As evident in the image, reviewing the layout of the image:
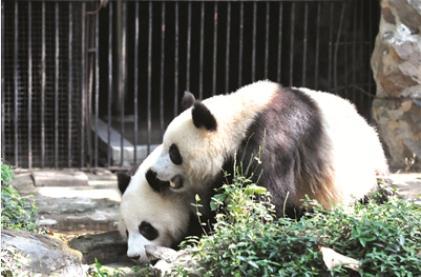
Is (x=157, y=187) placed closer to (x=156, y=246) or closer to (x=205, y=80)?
(x=156, y=246)

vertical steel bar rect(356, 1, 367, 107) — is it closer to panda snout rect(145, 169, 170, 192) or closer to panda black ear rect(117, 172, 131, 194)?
panda black ear rect(117, 172, 131, 194)

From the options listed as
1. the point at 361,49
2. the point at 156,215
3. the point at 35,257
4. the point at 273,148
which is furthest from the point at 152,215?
the point at 361,49

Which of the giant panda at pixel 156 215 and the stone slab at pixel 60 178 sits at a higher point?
the giant panda at pixel 156 215

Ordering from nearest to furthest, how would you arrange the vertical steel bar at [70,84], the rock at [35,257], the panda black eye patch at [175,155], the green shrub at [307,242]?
the green shrub at [307,242]
the rock at [35,257]
the panda black eye patch at [175,155]
the vertical steel bar at [70,84]

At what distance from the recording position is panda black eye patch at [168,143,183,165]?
5.88m

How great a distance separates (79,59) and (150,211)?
4.89m

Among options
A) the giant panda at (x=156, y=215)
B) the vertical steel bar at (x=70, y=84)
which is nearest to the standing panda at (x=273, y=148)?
the giant panda at (x=156, y=215)

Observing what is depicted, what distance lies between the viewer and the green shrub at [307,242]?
4.65 m

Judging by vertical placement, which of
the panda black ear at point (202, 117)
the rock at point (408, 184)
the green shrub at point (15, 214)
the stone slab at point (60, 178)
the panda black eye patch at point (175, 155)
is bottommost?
the stone slab at point (60, 178)

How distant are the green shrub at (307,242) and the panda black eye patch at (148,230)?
0.79 meters

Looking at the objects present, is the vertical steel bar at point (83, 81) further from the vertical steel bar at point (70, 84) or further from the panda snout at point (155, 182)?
the panda snout at point (155, 182)

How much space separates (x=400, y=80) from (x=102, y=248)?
4.71 m

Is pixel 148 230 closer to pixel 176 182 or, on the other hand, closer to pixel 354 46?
pixel 176 182

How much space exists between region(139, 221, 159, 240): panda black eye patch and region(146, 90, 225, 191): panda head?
0.95 feet
